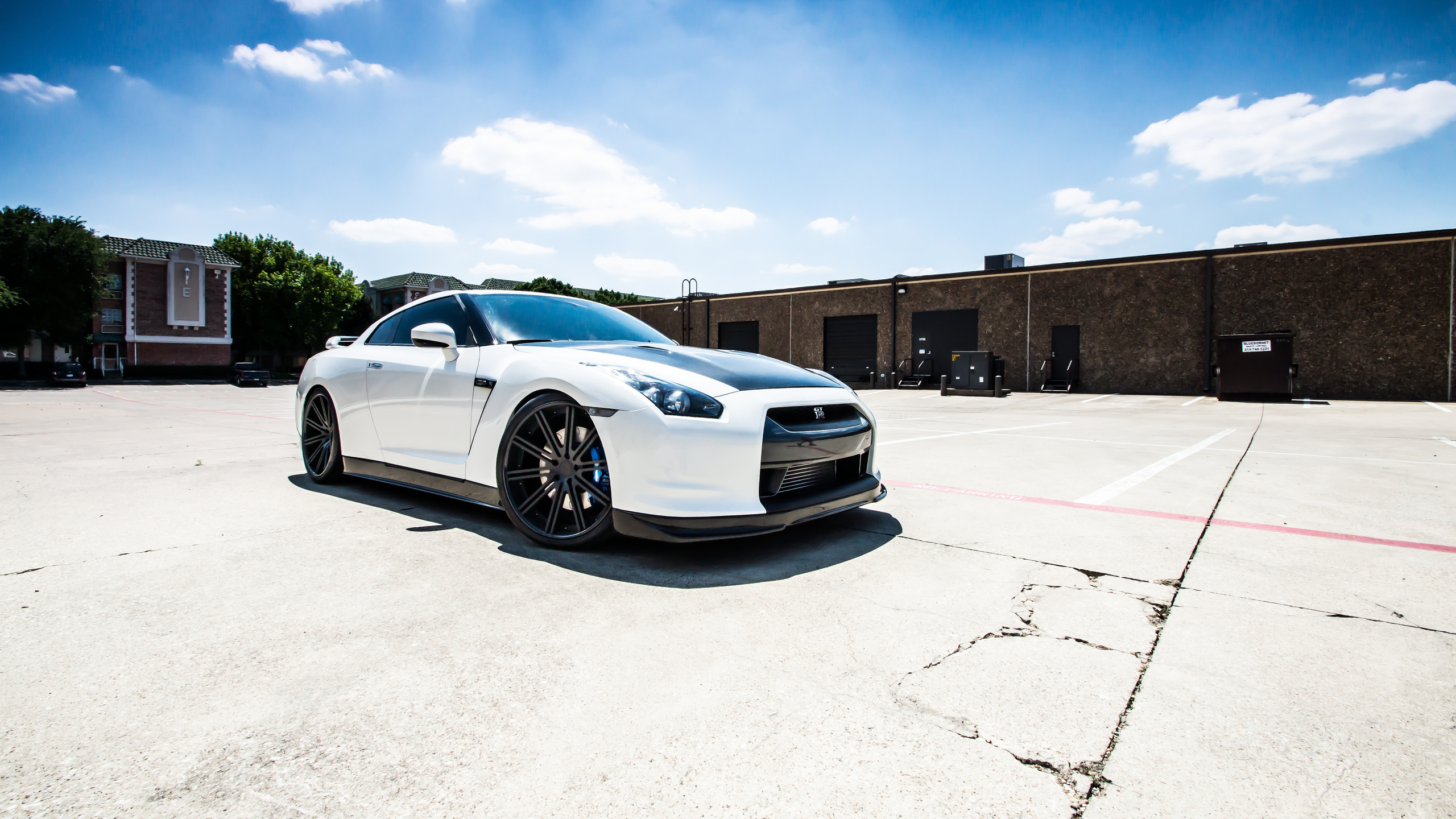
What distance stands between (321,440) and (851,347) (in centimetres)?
2737

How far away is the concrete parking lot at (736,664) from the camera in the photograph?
140 cm

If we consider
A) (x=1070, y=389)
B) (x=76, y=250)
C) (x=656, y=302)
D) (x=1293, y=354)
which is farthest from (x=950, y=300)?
(x=76, y=250)

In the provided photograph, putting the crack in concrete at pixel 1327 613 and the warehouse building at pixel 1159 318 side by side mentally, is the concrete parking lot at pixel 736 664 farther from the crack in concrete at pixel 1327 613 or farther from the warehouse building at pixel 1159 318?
the warehouse building at pixel 1159 318

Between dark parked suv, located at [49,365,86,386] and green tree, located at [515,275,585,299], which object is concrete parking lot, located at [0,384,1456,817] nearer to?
dark parked suv, located at [49,365,86,386]

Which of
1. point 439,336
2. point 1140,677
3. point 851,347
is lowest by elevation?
point 1140,677

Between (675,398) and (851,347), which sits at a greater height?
(851,347)

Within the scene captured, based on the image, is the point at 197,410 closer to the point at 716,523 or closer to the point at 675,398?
the point at 675,398

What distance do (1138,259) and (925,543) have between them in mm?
24480

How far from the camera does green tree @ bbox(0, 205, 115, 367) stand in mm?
33719

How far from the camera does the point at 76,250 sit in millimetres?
35375

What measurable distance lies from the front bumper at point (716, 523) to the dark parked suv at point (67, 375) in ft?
135

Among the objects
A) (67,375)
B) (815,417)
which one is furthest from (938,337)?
(67,375)

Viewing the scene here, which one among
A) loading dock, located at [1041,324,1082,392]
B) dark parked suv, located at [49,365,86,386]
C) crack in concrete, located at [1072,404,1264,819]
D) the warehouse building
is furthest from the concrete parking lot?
dark parked suv, located at [49,365,86,386]

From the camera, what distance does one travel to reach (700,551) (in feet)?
10.6
